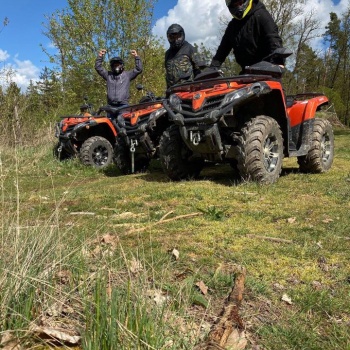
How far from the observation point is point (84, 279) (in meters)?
1.84

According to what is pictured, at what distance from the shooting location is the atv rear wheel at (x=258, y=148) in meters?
4.74

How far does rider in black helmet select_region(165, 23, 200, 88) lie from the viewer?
6.89 m

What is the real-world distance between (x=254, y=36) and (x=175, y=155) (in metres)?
1.87

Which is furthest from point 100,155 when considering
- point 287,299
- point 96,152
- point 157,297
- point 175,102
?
point 157,297

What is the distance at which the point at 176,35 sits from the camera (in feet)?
22.6

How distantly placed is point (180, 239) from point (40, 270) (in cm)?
134

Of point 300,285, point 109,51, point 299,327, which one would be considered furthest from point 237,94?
point 109,51

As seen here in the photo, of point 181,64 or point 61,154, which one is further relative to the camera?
point 61,154

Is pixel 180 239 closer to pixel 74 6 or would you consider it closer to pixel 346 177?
pixel 346 177

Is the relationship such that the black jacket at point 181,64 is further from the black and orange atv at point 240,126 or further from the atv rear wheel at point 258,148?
the atv rear wheel at point 258,148

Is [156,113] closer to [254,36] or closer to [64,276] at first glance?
[254,36]

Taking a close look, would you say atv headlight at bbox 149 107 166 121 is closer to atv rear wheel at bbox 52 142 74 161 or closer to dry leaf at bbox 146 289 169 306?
atv rear wheel at bbox 52 142 74 161

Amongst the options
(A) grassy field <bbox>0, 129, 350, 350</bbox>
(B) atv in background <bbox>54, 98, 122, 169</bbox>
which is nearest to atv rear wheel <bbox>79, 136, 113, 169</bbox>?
(B) atv in background <bbox>54, 98, 122, 169</bbox>

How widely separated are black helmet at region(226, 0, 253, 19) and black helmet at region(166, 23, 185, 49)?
62.3 inches
